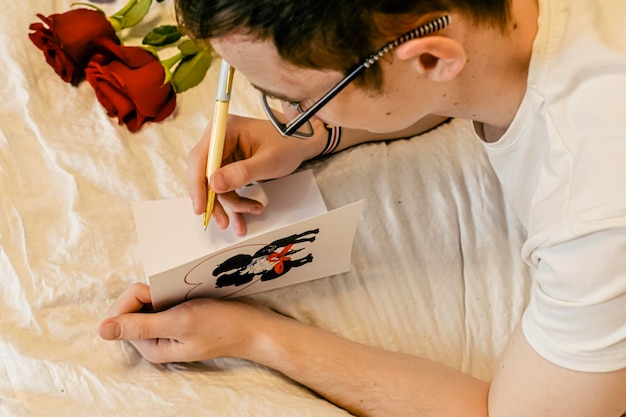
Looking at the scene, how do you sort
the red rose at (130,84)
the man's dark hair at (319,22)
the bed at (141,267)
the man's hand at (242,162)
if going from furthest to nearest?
the red rose at (130,84) < the man's hand at (242,162) < the bed at (141,267) < the man's dark hair at (319,22)

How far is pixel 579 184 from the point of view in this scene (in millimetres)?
739

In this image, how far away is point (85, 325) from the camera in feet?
3.06

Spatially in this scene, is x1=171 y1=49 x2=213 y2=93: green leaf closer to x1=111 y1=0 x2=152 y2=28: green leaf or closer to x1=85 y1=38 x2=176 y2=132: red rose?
x1=85 y1=38 x2=176 y2=132: red rose

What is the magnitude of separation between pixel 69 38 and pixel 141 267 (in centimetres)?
45

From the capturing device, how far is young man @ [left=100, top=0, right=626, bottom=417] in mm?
701

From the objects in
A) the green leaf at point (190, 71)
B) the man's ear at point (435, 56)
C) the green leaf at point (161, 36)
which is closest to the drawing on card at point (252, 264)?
the man's ear at point (435, 56)

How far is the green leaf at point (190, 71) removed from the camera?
1233 millimetres

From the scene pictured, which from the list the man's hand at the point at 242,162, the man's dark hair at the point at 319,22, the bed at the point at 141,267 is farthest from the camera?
the man's hand at the point at 242,162

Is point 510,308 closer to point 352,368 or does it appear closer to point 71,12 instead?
point 352,368

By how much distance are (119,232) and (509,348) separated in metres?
0.56

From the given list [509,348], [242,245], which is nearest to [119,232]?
[242,245]

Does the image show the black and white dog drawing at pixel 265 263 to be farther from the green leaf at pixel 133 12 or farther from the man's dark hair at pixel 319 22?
the green leaf at pixel 133 12

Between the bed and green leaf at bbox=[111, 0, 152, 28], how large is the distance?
0.17m

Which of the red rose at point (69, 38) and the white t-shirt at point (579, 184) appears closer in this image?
the white t-shirt at point (579, 184)
